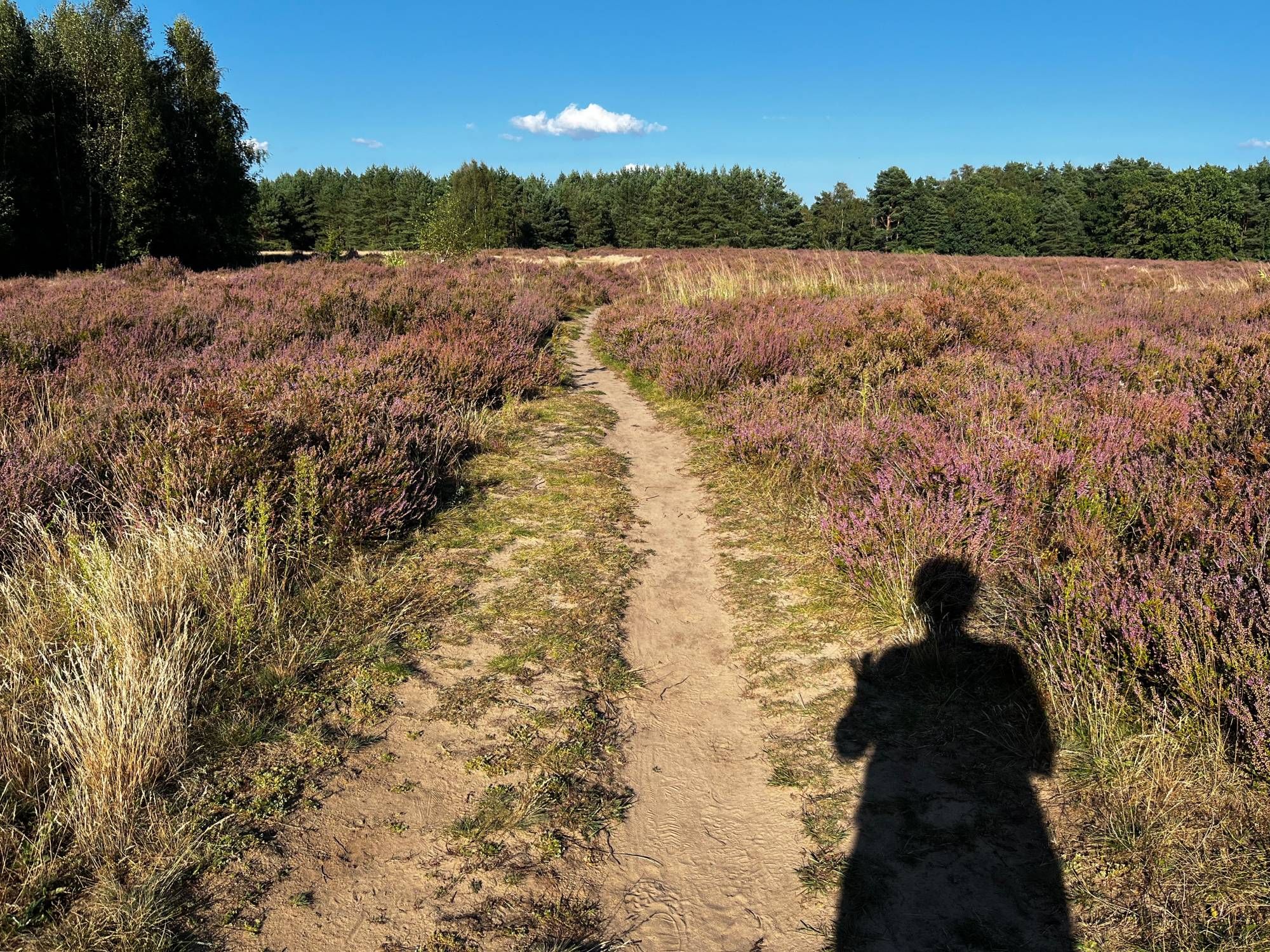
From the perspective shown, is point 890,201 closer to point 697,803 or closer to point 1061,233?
point 1061,233

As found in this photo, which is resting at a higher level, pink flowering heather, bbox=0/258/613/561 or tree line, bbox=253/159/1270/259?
tree line, bbox=253/159/1270/259

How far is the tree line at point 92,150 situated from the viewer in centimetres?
2442

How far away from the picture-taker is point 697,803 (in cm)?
293

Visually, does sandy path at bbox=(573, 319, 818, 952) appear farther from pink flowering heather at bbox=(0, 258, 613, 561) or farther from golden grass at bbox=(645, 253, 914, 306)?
golden grass at bbox=(645, 253, 914, 306)

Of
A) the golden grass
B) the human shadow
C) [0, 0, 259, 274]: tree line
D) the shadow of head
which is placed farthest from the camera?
[0, 0, 259, 274]: tree line

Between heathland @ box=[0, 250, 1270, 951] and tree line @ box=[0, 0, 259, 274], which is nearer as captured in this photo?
heathland @ box=[0, 250, 1270, 951]

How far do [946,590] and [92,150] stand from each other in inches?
1341

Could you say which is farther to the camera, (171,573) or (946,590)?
(946,590)

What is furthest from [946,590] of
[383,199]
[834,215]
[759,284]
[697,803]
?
[383,199]

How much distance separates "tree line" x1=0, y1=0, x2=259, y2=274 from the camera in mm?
24422

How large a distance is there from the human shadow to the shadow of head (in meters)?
0.02

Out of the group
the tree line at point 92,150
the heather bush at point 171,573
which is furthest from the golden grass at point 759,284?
the tree line at point 92,150

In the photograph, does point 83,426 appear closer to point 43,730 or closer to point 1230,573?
point 43,730

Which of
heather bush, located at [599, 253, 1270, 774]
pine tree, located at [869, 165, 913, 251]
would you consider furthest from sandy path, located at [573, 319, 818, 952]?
pine tree, located at [869, 165, 913, 251]
